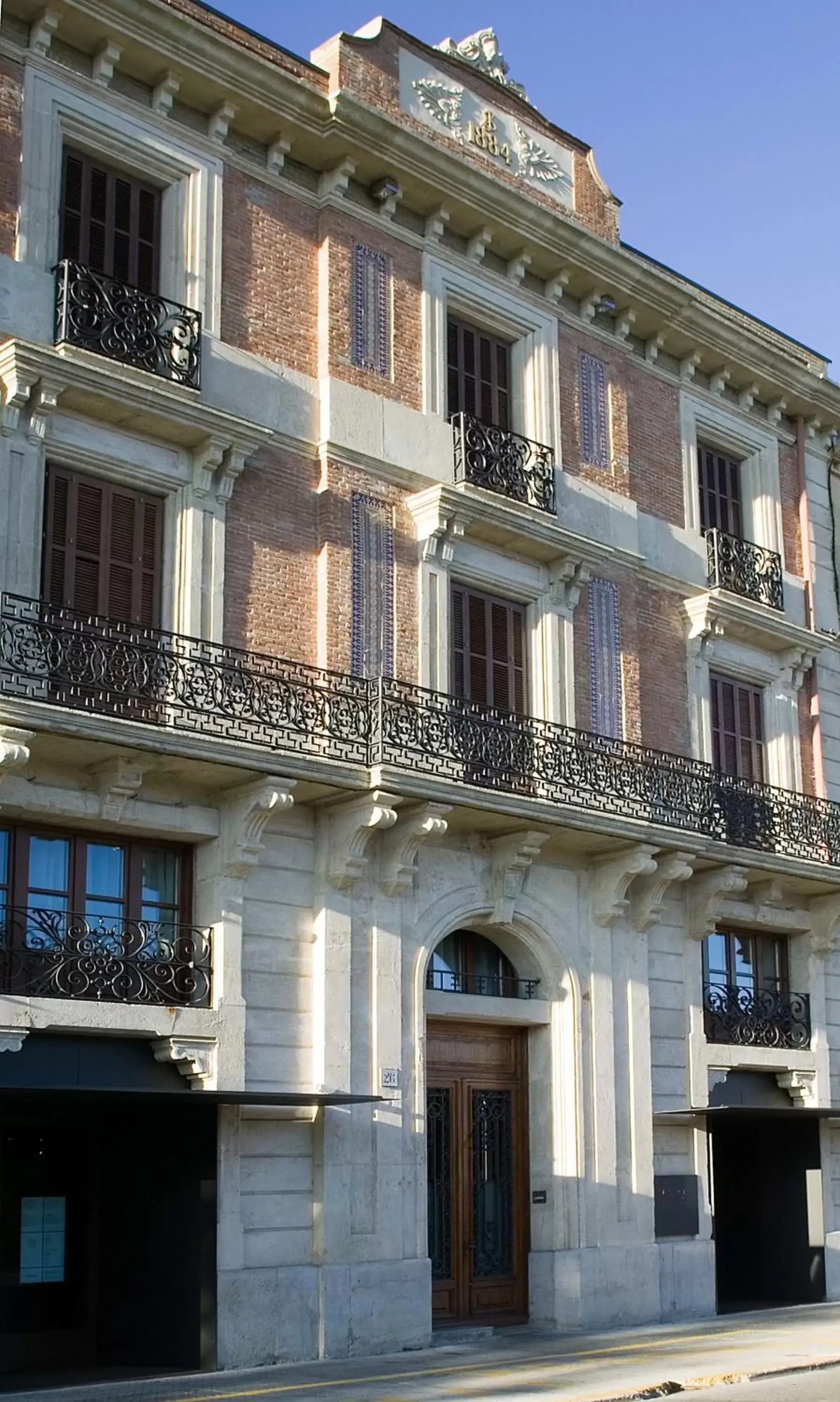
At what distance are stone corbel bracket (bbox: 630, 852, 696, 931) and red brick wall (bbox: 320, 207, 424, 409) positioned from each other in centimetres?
636

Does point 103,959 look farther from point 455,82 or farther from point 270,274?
point 455,82

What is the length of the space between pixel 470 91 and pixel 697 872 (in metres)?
10.6

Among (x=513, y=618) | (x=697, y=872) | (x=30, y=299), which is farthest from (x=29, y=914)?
(x=697, y=872)

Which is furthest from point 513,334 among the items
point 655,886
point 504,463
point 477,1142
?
point 477,1142

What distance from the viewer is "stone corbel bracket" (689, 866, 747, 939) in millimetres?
22344

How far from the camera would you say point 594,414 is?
76.2 feet

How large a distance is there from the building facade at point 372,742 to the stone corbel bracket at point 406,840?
0.05 meters

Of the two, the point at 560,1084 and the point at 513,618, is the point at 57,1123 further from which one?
the point at 513,618

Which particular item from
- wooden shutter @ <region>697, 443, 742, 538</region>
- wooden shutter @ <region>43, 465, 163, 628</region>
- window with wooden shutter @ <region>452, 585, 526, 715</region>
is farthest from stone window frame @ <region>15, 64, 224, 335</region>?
wooden shutter @ <region>697, 443, 742, 538</region>

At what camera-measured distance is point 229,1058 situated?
1702 centimetres

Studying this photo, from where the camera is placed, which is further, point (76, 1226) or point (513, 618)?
point (513, 618)

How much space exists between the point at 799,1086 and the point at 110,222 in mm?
14286

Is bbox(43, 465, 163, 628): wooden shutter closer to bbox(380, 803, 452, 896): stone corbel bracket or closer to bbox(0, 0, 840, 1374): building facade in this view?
bbox(0, 0, 840, 1374): building facade

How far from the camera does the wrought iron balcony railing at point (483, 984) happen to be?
20.1 metres
